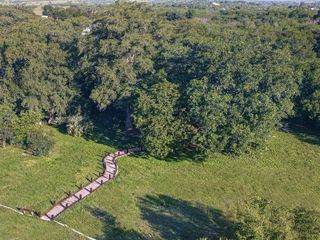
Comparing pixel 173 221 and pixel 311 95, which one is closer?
pixel 173 221

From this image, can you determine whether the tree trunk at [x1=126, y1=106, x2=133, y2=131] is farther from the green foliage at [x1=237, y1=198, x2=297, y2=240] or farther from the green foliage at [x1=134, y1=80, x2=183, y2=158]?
the green foliage at [x1=237, y1=198, x2=297, y2=240]

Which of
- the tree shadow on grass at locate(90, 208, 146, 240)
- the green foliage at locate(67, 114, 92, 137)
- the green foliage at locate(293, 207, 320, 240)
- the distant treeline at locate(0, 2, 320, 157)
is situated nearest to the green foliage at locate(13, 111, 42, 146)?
the distant treeline at locate(0, 2, 320, 157)

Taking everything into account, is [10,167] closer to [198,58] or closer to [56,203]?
[56,203]

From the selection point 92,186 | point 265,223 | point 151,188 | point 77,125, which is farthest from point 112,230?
point 77,125

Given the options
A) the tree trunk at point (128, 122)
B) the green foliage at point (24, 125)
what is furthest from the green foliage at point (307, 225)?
the green foliage at point (24, 125)

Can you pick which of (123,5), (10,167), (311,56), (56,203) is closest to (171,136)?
(56,203)

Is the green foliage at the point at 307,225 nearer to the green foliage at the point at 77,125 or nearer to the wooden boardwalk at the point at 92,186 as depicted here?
the wooden boardwalk at the point at 92,186

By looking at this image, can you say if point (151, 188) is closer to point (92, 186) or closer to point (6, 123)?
point (92, 186)
